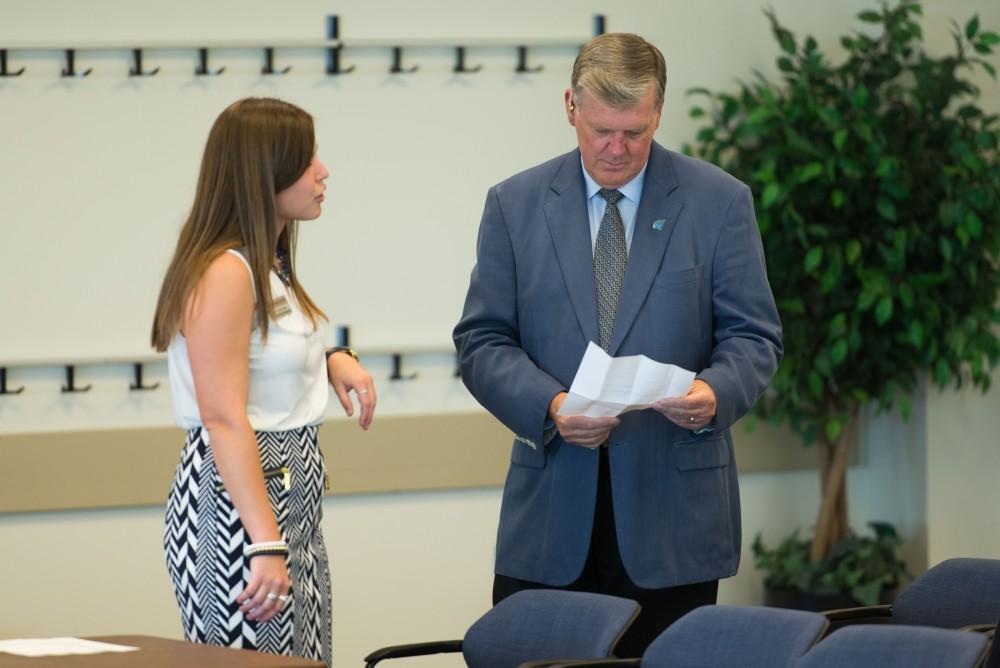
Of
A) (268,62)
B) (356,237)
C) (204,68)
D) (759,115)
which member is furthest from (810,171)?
(204,68)

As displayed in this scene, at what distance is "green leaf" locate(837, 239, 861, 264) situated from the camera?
494cm

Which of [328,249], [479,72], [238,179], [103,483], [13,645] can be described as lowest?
[103,483]

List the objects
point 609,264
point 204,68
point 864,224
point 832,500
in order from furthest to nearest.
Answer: point 832,500
point 864,224
point 204,68
point 609,264

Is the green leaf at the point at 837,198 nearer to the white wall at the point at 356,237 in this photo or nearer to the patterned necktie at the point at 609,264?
the white wall at the point at 356,237

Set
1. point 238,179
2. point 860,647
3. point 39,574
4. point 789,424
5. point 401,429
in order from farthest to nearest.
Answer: point 789,424, point 401,429, point 39,574, point 238,179, point 860,647

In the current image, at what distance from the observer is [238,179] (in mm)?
2584

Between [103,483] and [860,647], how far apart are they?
10.4ft

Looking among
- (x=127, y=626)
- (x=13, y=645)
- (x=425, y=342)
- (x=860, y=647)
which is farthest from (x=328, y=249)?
(x=860, y=647)

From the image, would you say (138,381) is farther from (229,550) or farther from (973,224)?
(973,224)

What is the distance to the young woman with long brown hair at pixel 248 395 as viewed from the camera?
8.11 ft

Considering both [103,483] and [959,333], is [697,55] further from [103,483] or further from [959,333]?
[103,483]

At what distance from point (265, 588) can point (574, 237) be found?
0.93 m

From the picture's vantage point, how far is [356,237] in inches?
195

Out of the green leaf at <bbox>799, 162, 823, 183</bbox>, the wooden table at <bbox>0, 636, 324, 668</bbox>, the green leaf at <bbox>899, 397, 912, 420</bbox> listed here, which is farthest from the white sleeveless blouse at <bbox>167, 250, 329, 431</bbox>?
the green leaf at <bbox>899, 397, 912, 420</bbox>
